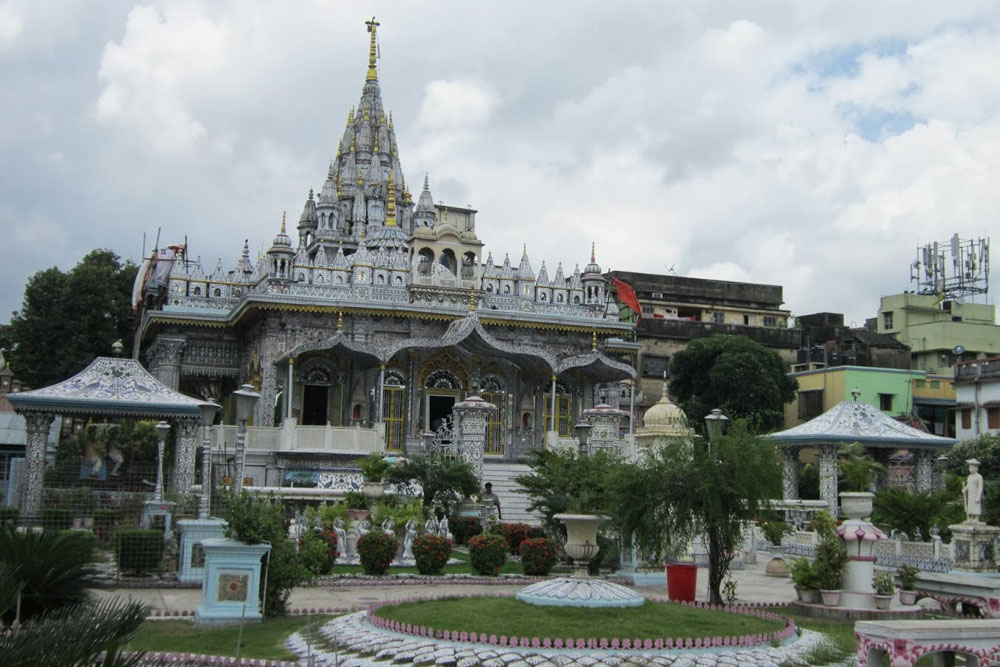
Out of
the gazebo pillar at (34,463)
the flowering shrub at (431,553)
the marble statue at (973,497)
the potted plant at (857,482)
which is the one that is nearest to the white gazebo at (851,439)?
the potted plant at (857,482)

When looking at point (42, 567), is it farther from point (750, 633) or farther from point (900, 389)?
point (900, 389)

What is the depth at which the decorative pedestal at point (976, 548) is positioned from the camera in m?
16.2

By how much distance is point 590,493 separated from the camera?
20.5m

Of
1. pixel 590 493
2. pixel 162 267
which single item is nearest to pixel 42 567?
pixel 590 493

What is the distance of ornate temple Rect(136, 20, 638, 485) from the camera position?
3441 cm

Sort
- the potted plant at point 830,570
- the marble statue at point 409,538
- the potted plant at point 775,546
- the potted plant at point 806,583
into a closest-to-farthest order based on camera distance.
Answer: the potted plant at point 830,570, the potted plant at point 806,583, the marble statue at point 409,538, the potted plant at point 775,546

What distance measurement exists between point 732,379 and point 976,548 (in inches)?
1226

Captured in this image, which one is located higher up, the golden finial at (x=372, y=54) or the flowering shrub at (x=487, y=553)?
the golden finial at (x=372, y=54)

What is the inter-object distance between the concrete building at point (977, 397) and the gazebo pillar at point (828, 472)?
689 inches

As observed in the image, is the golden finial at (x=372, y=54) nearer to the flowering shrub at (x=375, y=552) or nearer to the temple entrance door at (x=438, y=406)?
the temple entrance door at (x=438, y=406)

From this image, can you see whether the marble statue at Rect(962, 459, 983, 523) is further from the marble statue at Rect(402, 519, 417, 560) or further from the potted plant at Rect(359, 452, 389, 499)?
the potted plant at Rect(359, 452, 389, 499)

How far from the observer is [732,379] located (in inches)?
1858

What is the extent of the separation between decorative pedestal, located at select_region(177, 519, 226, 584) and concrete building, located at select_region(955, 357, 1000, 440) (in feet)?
122

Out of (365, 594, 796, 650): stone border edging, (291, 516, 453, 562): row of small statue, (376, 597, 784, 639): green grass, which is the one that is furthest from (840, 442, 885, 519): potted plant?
(291, 516, 453, 562): row of small statue
